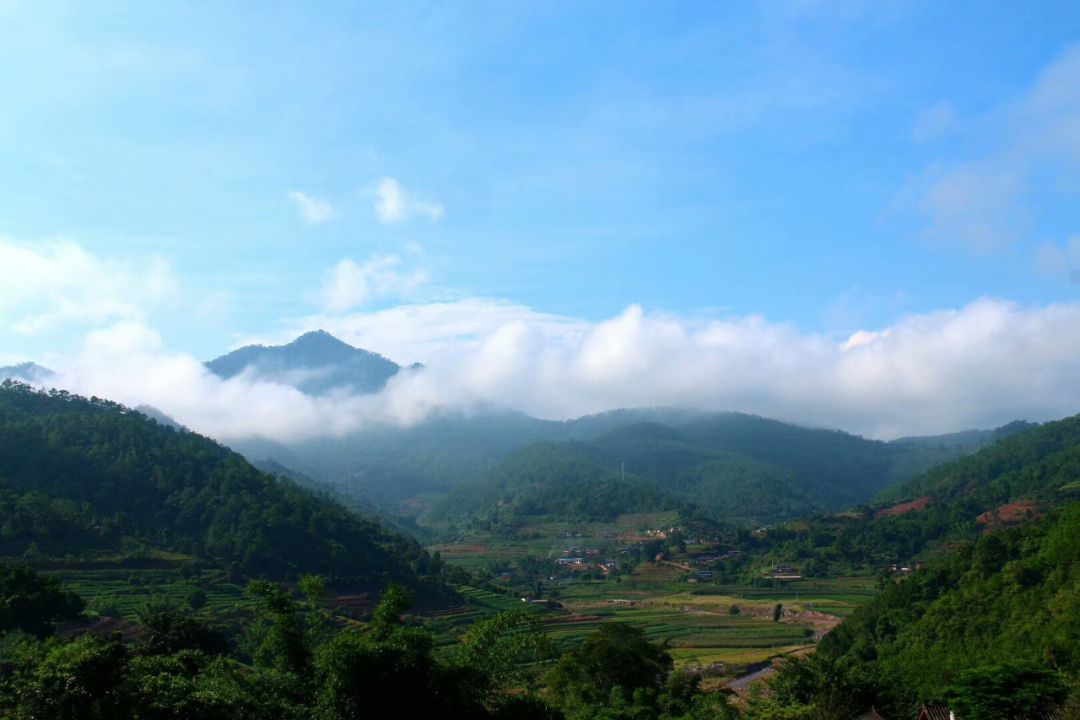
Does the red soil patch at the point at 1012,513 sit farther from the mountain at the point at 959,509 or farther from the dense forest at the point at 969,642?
the dense forest at the point at 969,642

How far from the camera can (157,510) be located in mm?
63281

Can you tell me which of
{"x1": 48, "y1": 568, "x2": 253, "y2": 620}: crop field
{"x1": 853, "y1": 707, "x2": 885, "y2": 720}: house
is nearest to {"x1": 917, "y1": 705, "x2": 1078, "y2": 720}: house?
{"x1": 853, "y1": 707, "x2": 885, "y2": 720}: house

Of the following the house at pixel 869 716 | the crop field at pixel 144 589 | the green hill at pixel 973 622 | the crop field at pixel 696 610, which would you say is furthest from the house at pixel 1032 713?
the crop field at pixel 144 589

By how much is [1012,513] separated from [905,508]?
26.9m

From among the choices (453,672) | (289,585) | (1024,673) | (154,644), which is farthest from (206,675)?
(289,585)

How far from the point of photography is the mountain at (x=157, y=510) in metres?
52.1

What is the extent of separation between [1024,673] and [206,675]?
20822 millimetres

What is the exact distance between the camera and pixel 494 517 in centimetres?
15538

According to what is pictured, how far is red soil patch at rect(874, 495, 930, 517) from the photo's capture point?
331ft

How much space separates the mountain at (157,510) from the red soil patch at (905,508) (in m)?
63.5

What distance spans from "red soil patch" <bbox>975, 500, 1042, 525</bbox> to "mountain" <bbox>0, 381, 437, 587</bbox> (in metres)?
55.6

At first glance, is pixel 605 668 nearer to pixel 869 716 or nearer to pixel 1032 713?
pixel 869 716

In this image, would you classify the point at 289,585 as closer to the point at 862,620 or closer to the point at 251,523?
the point at 251,523

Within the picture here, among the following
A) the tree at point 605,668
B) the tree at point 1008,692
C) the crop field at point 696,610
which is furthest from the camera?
the crop field at point 696,610
